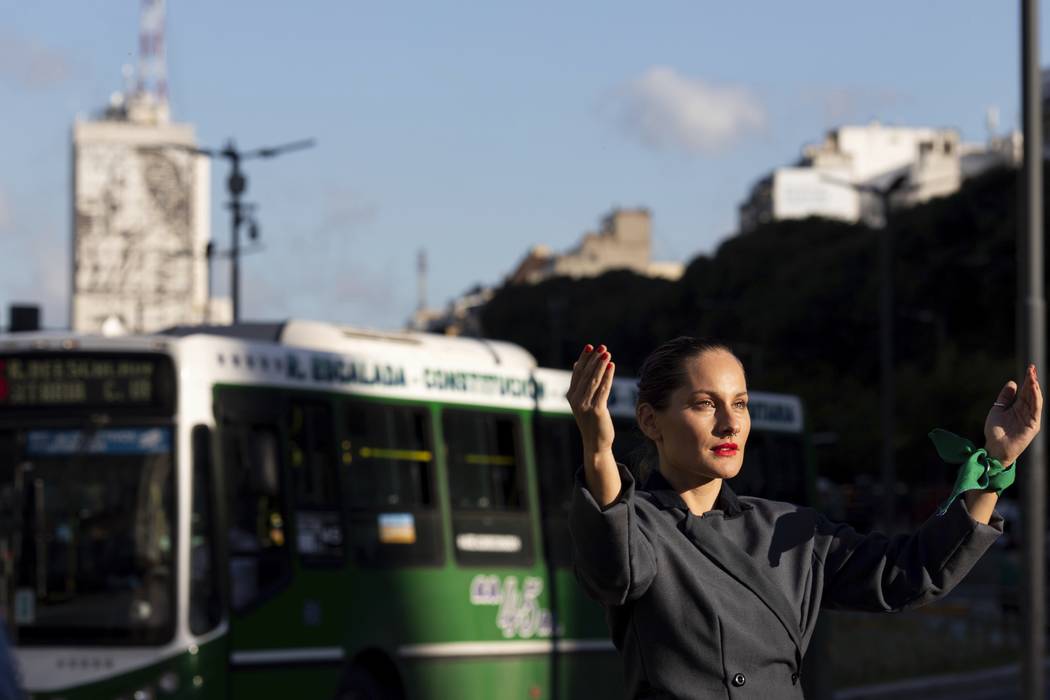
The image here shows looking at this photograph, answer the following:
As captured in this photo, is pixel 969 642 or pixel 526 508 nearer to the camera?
pixel 526 508

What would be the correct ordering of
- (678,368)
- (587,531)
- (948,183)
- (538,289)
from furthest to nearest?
(948,183) → (538,289) → (678,368) → (587,531)

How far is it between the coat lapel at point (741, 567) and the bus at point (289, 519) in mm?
7714

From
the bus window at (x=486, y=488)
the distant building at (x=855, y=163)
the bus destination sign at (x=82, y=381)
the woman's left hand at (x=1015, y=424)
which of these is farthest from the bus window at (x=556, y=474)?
the distant building at (x=855, y=163)

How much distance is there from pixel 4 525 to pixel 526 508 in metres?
4.27

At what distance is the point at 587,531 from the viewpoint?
3777mm

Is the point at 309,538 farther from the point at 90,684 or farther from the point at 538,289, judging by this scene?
the point at 538,289

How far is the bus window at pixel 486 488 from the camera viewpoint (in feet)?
47.9

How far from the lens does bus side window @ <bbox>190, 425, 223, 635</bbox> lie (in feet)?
39.7

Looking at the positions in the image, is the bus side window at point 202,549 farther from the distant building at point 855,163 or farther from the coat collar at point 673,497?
the distant building at point 855,163

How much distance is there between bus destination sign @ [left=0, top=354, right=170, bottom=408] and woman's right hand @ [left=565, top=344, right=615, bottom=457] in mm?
8773

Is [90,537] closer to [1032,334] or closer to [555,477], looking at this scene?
[555,477]

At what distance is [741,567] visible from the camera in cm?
396

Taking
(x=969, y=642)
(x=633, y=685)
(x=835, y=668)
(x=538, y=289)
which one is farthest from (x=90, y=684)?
(x=538, y=289)

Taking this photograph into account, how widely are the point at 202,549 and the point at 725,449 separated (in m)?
8.50
